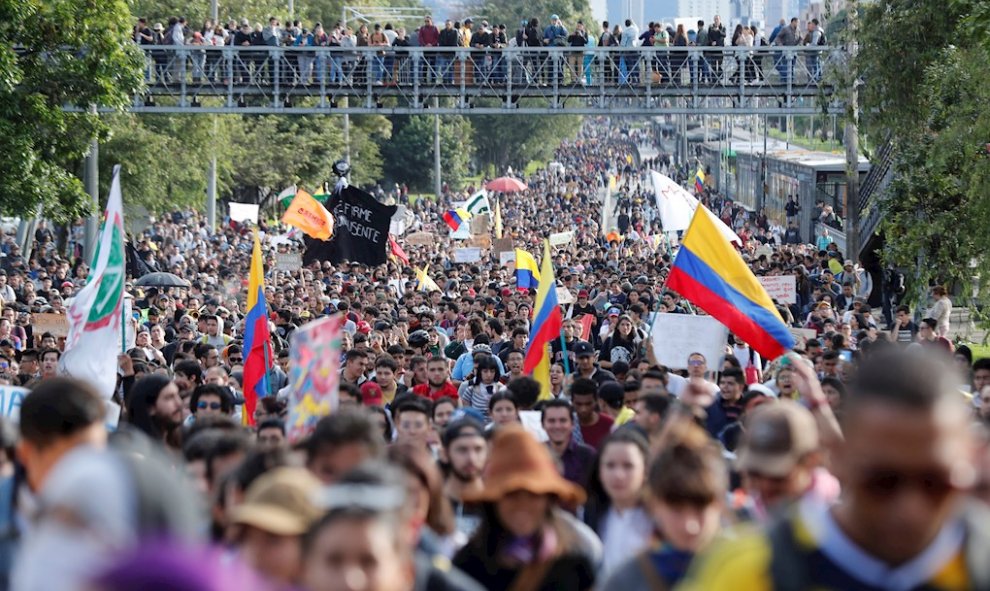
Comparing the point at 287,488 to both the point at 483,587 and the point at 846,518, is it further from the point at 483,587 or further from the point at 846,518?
the point at 846,518

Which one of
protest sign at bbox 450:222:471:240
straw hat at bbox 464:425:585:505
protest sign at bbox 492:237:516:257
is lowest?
protest sign at bbox 450:222:471:240

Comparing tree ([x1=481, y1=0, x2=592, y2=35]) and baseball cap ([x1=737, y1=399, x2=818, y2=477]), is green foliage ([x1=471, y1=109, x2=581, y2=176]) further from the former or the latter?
baseball cap ([x1=737, y1=399, x2=818, y2=477])

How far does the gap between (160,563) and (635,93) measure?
36.1m

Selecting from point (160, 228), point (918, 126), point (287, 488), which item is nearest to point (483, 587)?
point (287, 488)

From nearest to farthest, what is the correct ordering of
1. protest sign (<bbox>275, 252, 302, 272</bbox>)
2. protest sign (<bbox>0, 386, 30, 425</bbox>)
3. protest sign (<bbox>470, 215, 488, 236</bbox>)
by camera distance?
protest sign (<bbox>0, 386, 30, 425</bbox>) → protest sign (<bbox>275, 252, 302, 272</bbox>) → protest sign (<bbox>470, 215, 488, 236</bbox>)

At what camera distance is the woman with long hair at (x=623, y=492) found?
583 cm

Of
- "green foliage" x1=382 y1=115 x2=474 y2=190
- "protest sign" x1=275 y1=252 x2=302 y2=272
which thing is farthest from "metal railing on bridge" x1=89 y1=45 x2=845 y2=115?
"green foliage" x1=382 y1=115 x2=474 y2=190

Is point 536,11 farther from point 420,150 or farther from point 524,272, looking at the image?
point 524,272

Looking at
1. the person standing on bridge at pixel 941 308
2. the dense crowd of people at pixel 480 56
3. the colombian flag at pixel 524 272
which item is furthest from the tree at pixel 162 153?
the person standing on bridge at pixel 941 308

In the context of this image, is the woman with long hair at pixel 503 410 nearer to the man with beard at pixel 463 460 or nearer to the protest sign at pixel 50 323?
the man with beard at pixel 463 460

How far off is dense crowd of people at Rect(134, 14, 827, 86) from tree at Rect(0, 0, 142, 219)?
13.0m

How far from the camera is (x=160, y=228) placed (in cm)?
4859

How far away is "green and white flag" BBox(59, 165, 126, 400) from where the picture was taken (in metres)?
11.5

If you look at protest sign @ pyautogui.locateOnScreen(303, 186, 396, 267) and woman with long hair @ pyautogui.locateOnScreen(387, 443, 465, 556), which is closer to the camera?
woman with long hair @ pyautogui.locateOnScreen(387, 443, 465, 556)
